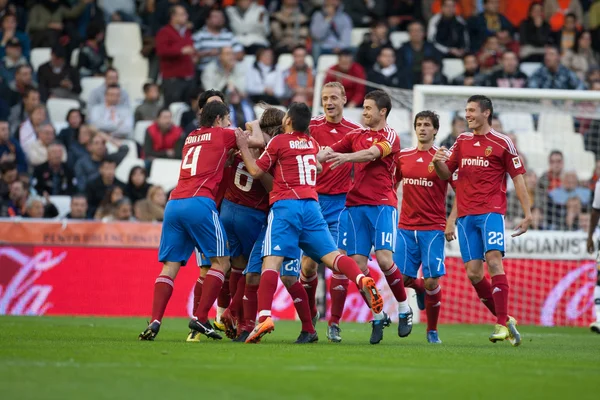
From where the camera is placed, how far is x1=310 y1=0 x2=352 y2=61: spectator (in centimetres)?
2191

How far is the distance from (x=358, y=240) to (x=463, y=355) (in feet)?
8.11

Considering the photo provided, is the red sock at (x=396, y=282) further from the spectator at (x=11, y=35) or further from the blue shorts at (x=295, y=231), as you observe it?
the spectator at (x=11, y=35)

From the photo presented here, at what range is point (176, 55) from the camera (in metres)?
20.4

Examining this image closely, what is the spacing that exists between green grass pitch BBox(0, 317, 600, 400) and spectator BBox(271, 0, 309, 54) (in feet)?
38.7

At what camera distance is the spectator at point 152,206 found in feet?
54.5

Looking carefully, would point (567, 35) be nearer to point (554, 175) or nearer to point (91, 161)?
point (554, 175)

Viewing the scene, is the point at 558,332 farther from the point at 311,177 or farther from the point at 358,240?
the point at 311,177

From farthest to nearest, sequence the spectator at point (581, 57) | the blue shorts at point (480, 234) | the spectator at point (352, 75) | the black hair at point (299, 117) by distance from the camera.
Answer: the spectator at point (581, 57) < the spectator at point (352, 75) < the blue shorts at point (480, 234) < the black hair at point (299, 117)

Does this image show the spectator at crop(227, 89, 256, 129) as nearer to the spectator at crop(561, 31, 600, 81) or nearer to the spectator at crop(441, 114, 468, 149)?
the spectator at crop(441, 114, 468, 149)

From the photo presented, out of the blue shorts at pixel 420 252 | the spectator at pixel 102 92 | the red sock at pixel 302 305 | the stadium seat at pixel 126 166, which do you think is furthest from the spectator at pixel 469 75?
the red sock at pixel 302 305

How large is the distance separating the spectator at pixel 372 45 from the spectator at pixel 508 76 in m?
2.22

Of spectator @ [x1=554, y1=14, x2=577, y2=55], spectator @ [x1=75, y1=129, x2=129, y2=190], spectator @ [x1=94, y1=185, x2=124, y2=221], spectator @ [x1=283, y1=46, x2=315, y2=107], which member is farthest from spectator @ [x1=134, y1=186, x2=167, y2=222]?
spectator @ [x1=554, y1=14, x2=577, y2=55]

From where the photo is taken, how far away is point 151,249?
51.1 feet

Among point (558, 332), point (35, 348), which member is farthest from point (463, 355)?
point (558, 332)
